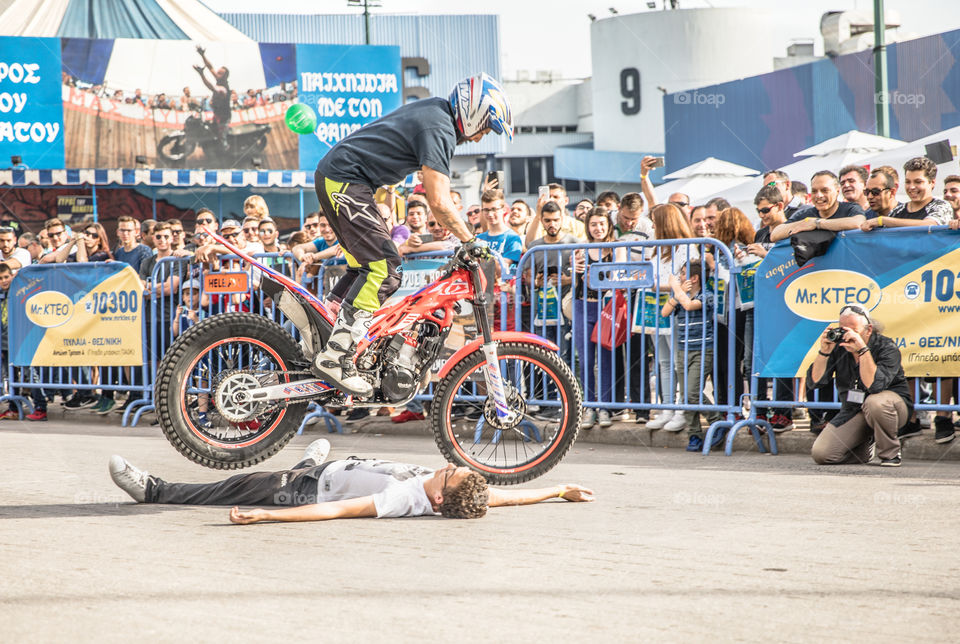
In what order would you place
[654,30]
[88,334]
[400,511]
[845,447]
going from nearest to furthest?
1. [400,511]
2. [845,447]
3. [88,334]
4. [654,30]

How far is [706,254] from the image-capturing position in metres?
9.59

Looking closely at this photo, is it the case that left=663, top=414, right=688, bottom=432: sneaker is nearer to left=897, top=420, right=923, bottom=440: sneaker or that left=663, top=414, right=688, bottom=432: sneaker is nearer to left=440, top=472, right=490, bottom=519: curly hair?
left=897, top=420, right=923, bottom=440: sneaker

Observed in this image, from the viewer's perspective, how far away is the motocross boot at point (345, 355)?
21.1 ft

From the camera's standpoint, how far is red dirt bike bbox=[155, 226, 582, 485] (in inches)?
250

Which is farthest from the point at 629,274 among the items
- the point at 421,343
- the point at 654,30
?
the point at 654,30

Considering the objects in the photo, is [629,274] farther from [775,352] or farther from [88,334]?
[88,334]

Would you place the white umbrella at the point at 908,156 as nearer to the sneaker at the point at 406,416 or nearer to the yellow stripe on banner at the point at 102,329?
the sneaker at the point at 406,416

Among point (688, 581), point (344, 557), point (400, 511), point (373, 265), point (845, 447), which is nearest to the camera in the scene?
point (688, 581)

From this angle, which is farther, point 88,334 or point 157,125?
point 157,125

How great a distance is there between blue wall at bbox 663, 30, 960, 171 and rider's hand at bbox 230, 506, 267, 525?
2584cm

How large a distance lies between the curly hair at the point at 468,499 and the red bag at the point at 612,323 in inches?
174

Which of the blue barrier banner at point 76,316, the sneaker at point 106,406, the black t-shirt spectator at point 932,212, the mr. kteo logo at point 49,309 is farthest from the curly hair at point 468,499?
the mr. kteo logo at point 49,309

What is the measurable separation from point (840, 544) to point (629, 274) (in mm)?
4956

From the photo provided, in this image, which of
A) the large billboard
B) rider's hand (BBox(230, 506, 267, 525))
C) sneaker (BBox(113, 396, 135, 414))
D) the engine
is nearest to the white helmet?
the engine
